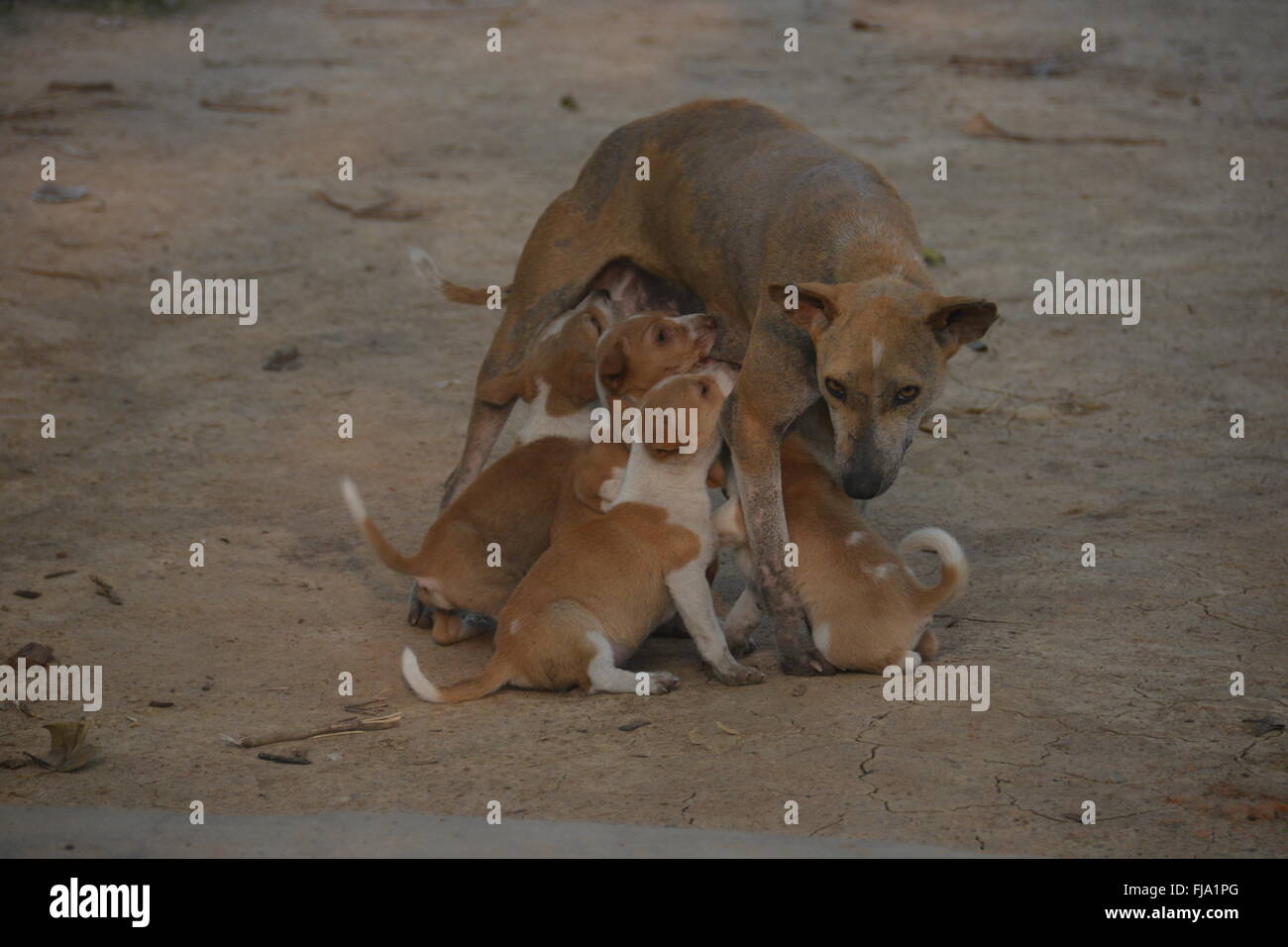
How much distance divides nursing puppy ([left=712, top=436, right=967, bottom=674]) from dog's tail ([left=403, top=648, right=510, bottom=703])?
3.45 feet

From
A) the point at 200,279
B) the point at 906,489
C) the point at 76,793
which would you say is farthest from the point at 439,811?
the point at 200,279

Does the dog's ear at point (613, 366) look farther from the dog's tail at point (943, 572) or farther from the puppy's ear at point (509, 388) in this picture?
the dog's tail at point (943, 572)

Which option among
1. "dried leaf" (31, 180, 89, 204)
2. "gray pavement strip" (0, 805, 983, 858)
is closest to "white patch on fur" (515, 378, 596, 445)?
"gray pavement strip" (0, 805, 983, 858)

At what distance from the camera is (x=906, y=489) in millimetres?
7402

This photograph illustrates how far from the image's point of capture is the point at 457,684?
5.33 meters

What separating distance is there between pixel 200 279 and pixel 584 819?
676cm

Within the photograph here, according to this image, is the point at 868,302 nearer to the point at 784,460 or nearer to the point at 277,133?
the point at 784,460

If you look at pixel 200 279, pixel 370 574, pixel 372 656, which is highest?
pixel 200 279

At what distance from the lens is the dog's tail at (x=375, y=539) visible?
5.71 metres

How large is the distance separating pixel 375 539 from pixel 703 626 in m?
1.31

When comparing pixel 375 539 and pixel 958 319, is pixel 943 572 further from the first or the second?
pixel 375 539

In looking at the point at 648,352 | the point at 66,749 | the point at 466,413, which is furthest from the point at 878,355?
the point at 466,413

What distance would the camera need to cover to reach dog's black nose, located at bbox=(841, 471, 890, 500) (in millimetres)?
5227

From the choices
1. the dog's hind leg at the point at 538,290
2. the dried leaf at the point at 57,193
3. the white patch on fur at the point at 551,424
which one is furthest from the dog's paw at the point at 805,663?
the dried leaf at the point at 57,193
